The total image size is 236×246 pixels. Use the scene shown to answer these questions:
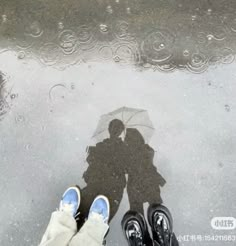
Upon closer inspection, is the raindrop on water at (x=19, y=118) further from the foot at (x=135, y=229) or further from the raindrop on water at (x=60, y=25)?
the foot at (x=135, y=229)

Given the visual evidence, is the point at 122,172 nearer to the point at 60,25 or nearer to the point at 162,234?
the point at 162,234

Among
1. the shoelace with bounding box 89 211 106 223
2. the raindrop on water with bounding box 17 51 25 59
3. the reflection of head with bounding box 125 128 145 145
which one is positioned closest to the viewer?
the shoelace with bounding box 89 211 106 223

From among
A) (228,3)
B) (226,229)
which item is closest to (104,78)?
(228,3)

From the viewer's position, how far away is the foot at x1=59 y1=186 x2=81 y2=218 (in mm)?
2420

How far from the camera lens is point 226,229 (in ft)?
7.87

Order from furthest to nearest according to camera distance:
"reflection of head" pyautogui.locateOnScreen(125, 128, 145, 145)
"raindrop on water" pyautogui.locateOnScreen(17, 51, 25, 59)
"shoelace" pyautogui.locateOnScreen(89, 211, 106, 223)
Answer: "raindrop on water" pyautogui.locateOnScreen(17, 51, 25, 59), "reflection of head" pyautogui.locateOnScreen(125, 128, 145, 145), "shoelace" pyautogui.locateOnScreen(89, 211, 106, 223)

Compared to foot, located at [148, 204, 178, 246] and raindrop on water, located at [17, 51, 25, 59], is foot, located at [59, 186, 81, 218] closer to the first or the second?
foot, located at [148, 204, 178, 246]

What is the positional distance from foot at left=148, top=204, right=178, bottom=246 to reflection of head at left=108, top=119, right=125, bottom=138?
1.89ft

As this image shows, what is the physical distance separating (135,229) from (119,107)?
86cm

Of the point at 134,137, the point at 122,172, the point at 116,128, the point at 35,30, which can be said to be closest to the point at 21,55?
the point at 35,30

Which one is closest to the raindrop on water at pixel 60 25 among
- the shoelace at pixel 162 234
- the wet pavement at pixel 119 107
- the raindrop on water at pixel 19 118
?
the wet pavement at pixel 119 107

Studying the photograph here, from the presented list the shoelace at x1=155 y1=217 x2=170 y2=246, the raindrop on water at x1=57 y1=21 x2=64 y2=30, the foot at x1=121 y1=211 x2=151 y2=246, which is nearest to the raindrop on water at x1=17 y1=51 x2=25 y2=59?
the raindrop on water at x1=57 y1=21 x2=64 y2=30

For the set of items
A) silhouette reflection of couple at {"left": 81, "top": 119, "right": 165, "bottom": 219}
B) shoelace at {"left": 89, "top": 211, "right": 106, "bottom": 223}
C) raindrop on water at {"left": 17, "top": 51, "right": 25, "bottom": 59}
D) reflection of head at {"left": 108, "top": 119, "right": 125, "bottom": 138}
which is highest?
raindrop on water at {"left": 17, "top": 51, "right": 25, "bottom": 59}

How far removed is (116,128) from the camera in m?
2.55
